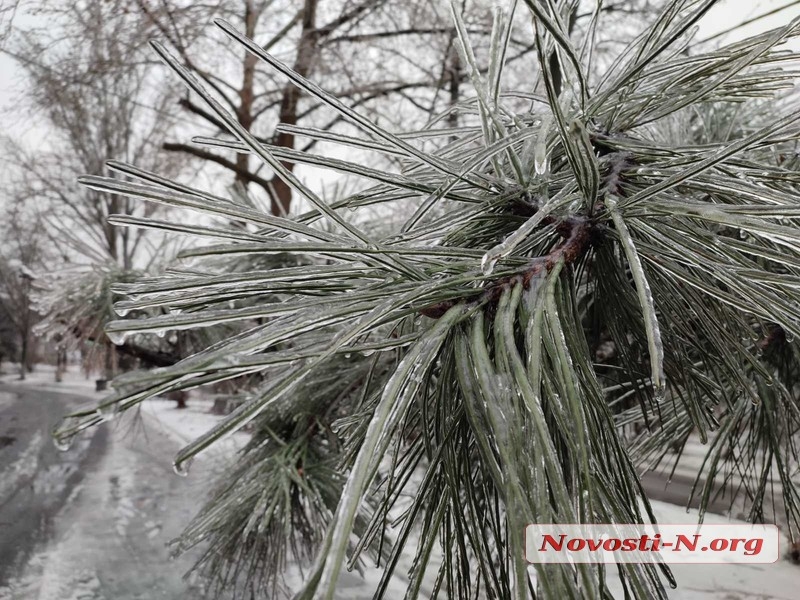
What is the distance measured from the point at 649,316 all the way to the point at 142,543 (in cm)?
201

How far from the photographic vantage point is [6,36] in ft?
2.91

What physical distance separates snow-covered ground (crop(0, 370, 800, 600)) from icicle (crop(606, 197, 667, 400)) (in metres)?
0.75

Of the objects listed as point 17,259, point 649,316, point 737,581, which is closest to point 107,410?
point 649,316

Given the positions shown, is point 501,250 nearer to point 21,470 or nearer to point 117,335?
point 117,335

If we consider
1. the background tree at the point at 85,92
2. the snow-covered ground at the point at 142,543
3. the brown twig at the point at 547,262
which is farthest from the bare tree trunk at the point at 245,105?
the brown twig at the point at 547,262

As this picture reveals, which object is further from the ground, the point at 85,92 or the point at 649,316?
the point at 85,92

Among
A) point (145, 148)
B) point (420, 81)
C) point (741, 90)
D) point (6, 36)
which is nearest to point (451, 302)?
point (741, 90)

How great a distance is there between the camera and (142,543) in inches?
69.4

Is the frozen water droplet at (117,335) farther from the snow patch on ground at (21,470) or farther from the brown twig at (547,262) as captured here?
the snow patch on ground at (21,470)

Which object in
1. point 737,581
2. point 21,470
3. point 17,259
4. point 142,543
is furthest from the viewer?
point 17,259

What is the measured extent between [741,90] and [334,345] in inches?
12.1

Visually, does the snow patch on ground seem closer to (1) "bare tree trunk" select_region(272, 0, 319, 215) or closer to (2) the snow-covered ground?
(2) the snow-covered ground

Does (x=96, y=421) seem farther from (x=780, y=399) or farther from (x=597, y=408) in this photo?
(x=780, y=399)

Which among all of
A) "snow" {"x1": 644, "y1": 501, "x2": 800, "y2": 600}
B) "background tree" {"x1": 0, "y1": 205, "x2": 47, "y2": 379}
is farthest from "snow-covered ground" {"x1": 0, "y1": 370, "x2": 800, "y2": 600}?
"background tree" {"x1": 0, "y1": 205, "x2": 47, "y2": 379}
